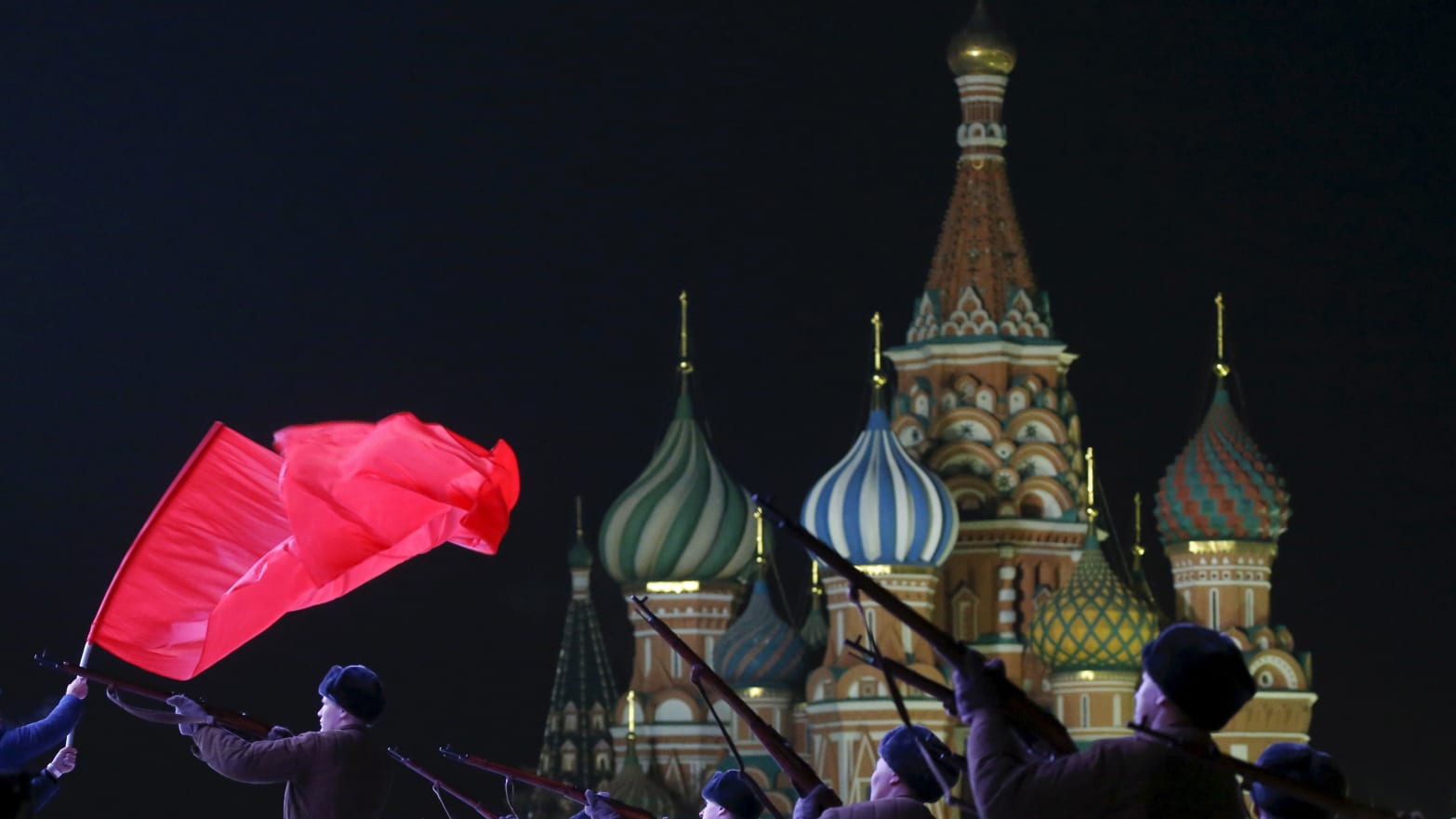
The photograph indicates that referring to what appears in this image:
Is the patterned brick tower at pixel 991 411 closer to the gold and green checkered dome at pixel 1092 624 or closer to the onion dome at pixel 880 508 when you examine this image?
the gold and green checkered dome at pixel 1092 624

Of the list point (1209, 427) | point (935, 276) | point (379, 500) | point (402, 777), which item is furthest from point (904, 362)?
point (379, 500)

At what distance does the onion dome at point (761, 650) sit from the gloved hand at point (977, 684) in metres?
24.6

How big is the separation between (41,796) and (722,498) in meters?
23.7

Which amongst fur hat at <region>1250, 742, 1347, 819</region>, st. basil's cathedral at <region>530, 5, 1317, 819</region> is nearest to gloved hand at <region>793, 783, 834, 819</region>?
fur hat at <region>1250, 742, 1347, 819</region>

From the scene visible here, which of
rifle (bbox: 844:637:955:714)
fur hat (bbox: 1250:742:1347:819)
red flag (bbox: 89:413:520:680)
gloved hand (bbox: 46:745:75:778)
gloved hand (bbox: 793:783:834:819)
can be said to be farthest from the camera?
red flag (bbox: 89:413:520:680)

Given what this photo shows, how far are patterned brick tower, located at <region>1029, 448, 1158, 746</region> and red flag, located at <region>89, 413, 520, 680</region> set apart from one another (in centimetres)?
2084

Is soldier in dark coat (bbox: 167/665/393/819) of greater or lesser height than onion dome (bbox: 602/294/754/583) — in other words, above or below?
below

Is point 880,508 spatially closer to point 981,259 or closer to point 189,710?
point 981,259

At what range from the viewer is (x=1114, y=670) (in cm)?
2784

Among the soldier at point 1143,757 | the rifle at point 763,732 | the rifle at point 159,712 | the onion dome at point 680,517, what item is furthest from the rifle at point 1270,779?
the onion dome at point 680,517

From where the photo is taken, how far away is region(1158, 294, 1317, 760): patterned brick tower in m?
27.6

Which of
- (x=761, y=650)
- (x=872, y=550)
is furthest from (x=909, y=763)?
(x=761, y=650)

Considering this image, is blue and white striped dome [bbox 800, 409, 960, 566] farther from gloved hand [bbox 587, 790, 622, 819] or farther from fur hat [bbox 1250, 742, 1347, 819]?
fur hat [bbox 1250, 742, 1347, 819]

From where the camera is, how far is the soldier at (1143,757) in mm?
3760
